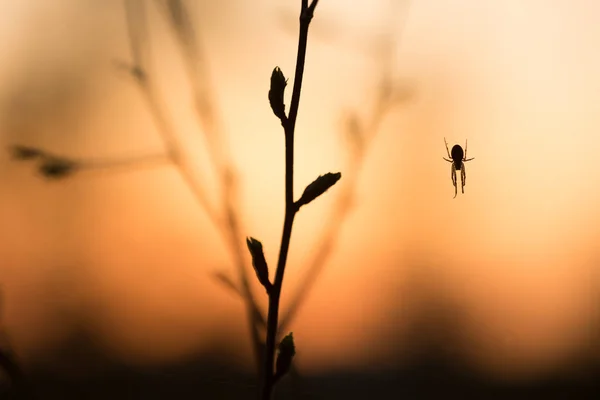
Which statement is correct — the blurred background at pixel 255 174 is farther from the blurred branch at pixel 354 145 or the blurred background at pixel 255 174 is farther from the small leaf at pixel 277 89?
the small leaf at pixel 277 89

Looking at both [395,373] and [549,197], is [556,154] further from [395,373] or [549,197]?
[395,373]

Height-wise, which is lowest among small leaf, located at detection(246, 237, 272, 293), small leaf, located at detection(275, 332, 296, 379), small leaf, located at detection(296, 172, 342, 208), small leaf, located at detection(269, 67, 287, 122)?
small leaf, located at detection(275, 332, 296, 379)

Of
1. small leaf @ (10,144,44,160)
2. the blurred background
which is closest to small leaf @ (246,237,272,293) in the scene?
the blurred background

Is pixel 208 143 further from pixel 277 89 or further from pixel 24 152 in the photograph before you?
pixel 277 89

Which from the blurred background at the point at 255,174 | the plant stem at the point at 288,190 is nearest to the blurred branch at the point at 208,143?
the blurred background at the point at 255,174

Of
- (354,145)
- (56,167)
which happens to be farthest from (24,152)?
(354,145)

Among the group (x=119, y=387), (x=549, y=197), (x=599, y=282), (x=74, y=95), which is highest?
(x=74, y=95)

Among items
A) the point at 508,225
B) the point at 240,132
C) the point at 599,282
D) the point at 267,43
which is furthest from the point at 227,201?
the point at 599,282

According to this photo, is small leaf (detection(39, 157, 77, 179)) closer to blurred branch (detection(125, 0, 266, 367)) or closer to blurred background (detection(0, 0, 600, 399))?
blurred background (detection(0, 0, 600, 399))
